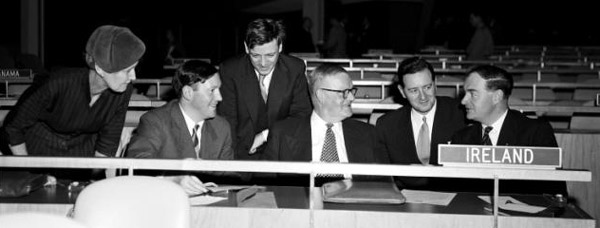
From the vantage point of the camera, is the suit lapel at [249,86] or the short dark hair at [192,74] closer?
the short dark hair at [192,74]

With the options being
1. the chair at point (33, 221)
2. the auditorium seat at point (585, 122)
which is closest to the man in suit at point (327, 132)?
the auditorium seat at point (585, 122)

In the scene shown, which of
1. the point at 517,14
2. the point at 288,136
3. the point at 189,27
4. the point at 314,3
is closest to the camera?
the point at 288,136

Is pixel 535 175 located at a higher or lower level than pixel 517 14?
lower

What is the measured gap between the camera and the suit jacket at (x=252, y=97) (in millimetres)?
3789

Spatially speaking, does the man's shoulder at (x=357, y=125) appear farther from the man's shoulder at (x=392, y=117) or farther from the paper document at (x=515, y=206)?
the paper document at (x=515, y=206)

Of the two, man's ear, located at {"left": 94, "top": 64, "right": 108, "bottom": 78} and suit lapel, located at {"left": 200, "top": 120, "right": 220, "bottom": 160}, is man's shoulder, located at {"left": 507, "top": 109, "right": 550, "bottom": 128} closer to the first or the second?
suit lapel, located at {"left": 200, "top": 120, "right": 220, "bottom": 160}

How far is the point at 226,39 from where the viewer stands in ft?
59.1

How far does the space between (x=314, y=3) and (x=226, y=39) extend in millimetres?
3533

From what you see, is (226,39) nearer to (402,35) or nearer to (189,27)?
(189,27)

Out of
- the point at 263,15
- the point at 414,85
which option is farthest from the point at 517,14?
the point at 414,85

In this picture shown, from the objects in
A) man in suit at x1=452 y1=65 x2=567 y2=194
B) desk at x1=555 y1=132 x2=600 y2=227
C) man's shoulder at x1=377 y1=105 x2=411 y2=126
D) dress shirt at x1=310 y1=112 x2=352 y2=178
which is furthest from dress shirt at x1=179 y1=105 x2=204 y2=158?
desk at x1=555 y1=132 x2=600 y2=227

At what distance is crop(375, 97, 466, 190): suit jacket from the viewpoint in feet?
12.3

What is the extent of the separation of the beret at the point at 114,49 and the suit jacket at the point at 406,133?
1.33 m

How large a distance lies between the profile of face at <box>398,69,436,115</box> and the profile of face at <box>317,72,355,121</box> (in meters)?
0.42
